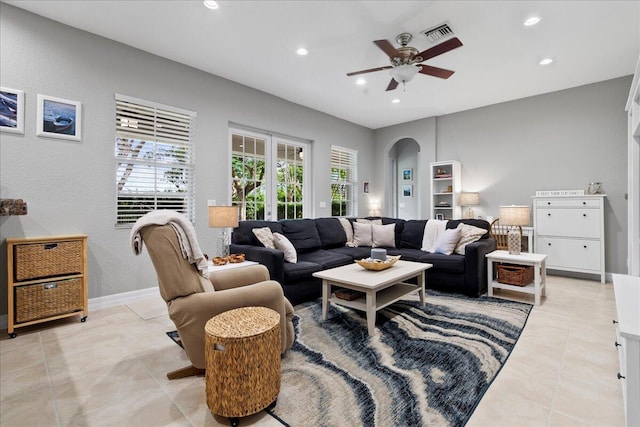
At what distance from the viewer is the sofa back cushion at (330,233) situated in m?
4.52

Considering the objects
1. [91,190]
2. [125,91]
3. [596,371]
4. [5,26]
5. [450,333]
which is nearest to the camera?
[596,371]

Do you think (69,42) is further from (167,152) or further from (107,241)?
(107,241)

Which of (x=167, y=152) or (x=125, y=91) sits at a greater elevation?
(x=125, y=91)

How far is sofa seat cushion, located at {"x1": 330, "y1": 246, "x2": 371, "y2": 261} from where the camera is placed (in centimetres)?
417

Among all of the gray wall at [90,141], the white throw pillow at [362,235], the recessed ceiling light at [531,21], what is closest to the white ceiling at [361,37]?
the recessed ceiling light at [531,21]

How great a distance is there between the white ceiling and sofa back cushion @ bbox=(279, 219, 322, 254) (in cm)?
210

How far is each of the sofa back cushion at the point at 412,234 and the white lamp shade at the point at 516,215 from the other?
3.64 feet

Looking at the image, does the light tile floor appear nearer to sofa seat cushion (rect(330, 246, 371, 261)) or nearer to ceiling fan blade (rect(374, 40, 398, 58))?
sofa seat cushion (rect(330, 246, 371, 261))

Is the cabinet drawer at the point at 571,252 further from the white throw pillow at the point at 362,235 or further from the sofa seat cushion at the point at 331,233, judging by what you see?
the sofa seat cushion at the point at 331,233

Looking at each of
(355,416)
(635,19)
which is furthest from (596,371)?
(635,19)

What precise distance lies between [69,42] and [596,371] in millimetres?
5331

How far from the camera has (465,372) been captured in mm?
1966

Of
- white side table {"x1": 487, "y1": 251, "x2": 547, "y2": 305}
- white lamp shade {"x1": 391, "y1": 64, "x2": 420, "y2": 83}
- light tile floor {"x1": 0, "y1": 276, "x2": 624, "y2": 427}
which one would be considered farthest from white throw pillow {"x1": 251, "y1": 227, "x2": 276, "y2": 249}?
white side table {"x1": 487, "y1": 251, "x2": 547, "y2": 305}

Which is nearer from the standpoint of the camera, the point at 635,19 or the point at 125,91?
the point at 635,19
